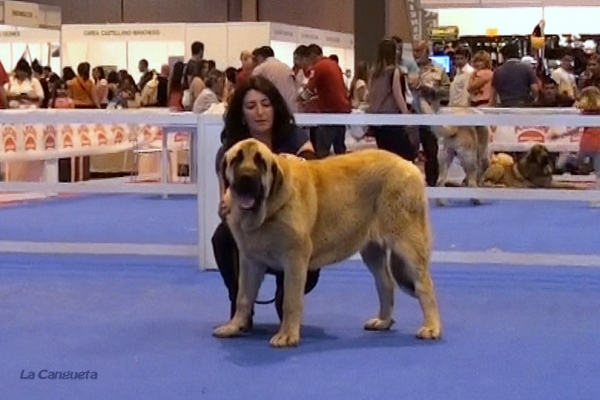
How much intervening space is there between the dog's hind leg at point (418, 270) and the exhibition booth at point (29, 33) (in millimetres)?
15440

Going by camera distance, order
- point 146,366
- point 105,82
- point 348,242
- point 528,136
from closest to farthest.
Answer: point 146,366 < point 348,242 < point 528,136 < point 105,82

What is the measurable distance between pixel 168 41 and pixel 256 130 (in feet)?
50.3

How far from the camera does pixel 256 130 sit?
17.7 feet

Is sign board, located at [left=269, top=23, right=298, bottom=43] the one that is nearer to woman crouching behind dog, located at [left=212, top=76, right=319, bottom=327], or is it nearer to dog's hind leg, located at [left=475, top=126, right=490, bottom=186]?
dog's hind leg, located at [left=475, top=126, right=490, bottom=186]

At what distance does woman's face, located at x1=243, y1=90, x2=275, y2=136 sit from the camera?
5328 mm

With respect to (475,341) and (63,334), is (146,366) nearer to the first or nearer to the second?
(63,334)

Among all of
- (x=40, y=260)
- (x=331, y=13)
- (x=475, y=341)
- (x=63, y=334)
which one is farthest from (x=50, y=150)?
(x=331, y=13)

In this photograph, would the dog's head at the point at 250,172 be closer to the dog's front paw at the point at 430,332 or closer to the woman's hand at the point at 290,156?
the woman's hand at the point at 290,156

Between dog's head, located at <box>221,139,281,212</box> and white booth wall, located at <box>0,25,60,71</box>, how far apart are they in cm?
1654

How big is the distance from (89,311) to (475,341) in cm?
214

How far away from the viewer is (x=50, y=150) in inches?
502

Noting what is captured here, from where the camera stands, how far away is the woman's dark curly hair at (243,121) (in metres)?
5.36

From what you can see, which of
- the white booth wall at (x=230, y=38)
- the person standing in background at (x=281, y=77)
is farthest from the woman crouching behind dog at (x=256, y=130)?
the white booth wall at (x=230, y=38)

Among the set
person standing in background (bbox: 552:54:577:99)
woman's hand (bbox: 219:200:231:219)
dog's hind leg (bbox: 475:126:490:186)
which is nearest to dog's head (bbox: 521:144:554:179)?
dog's hind leg (bbox: 475:126:490:186)
